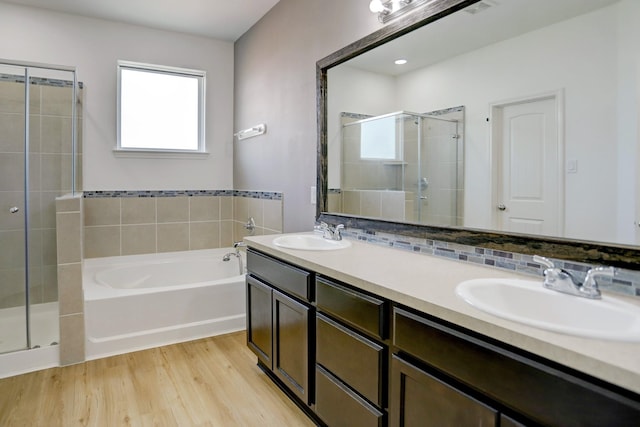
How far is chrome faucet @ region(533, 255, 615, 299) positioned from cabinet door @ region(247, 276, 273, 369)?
4.40 ft

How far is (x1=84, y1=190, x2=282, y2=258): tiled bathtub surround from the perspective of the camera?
11.6ft

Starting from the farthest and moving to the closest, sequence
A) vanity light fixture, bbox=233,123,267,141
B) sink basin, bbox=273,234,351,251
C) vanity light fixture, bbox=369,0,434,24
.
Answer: vanity light fixture, bbox=233,123,267,141, sink basin, bbox=273,234,351,251, vanity light fixture, bbox=369,0,434,24

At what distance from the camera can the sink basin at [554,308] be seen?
89 cm

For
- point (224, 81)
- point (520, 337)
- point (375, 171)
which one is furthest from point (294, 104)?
point (520, 337)

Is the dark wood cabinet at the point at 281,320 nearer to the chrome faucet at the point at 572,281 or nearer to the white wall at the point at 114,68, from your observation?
the chrome faucet at the point at 572,281

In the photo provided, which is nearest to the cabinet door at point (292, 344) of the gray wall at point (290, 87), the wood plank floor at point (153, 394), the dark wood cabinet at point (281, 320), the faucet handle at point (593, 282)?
the dark wood cabinet at point (281, 320)

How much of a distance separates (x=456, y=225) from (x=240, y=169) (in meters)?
2.76

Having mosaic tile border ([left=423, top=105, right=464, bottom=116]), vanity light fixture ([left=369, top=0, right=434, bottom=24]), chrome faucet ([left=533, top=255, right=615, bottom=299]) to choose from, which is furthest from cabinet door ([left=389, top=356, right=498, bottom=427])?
vanity light fixture ([left=369, top=0, right=434, bottom=24])

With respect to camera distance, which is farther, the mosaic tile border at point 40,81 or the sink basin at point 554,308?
the mosaic tile border at point 40,81

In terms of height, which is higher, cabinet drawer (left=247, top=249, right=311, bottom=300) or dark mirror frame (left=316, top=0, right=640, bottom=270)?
dark mirror frame (left=316, top=0, right=640, bottom=270)

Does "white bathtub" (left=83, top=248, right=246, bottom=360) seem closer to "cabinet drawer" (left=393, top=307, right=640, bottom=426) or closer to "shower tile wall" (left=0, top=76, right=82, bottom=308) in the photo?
"shower tile wall" (left=0, top=76, right=82, bottom=308)

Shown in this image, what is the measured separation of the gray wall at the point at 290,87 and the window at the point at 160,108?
530 millimetres

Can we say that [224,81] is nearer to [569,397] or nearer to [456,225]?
[456,225]

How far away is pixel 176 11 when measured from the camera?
10.9 ft
